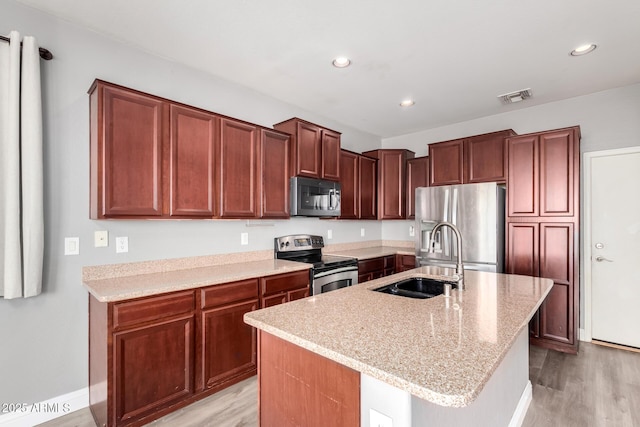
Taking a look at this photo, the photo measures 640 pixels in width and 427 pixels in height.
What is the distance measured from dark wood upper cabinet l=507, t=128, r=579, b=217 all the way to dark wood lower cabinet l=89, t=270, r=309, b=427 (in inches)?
113

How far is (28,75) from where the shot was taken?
190cm

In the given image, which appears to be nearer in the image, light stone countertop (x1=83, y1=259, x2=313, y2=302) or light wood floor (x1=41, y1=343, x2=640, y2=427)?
light stone countertop (x1=83, y1=259, x2=313, y2=302)

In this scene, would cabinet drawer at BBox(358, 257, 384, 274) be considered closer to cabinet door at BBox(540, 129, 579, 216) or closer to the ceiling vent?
cabinet door at BBox(540, 129, 579, 216)

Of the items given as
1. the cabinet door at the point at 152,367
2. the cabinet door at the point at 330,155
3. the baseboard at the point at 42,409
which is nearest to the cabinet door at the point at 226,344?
the cabinet door at the point at 152,367

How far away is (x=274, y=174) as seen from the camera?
122 inches

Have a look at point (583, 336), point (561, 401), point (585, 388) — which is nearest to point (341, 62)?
point (561, 401)

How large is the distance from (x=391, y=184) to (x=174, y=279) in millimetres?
3244

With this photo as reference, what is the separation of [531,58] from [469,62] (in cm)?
50

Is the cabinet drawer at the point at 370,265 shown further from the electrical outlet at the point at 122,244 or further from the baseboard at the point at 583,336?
the electrical outlet at the point at 122,244

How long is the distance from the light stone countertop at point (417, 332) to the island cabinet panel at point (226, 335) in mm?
968

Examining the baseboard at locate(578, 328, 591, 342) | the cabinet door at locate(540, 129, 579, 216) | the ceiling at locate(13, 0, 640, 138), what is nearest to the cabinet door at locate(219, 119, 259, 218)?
the ceiling at locate(13, 0, 640, 138)

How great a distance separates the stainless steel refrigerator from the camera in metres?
3.33

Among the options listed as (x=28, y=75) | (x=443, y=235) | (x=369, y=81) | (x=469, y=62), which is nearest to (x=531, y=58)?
(x=469, y=62)

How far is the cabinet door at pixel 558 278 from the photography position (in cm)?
308
